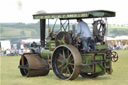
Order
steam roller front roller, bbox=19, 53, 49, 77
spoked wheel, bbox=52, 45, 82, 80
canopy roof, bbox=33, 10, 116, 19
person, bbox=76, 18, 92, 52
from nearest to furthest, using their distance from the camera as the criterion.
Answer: spoked wheel, bbox=52, 45, 82, 80
canopy roof, bbox=33, 10, 116, 19
person, bbox=76, 18, 92, 52
steam roller front roller, bbox=19, 53, 49, 77

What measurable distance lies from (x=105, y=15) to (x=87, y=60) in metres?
1.60

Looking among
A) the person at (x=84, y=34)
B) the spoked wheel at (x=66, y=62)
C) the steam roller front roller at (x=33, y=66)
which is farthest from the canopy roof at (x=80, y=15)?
the steam roller front roller at (x=33, y=66)

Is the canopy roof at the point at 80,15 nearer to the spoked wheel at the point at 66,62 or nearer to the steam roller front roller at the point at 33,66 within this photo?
the spoked wheel at the point at 66,62

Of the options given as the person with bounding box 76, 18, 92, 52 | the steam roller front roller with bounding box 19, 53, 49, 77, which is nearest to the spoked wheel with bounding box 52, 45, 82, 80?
the person with bounding box 76, 18, 92, 52

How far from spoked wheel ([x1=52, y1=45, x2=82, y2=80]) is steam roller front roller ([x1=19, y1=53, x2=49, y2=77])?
3.16 ft

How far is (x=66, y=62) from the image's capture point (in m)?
10.7

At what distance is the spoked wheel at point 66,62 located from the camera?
Answer: 33.3ft

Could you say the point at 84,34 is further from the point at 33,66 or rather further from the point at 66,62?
the point at 33,66

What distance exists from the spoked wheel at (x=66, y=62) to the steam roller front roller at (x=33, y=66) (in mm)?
963

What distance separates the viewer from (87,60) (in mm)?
10438

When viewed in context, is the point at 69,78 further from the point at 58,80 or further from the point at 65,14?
the point at 65,14

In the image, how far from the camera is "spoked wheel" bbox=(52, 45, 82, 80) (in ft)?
33.3

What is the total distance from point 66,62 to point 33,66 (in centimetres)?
156

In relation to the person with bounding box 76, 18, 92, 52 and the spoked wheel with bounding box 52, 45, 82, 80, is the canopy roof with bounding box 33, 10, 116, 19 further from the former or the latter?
the spoked wheel with bounding box 52, 45, 82, 80
